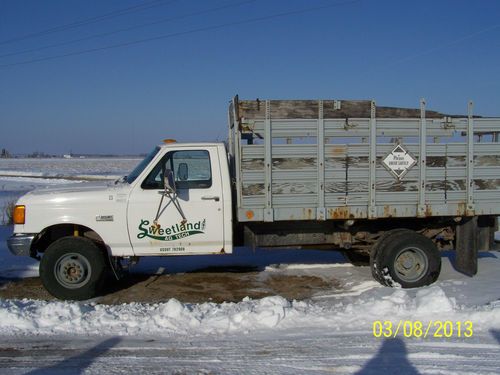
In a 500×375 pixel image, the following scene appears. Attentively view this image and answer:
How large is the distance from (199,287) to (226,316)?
1731 millimetres

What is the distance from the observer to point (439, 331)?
4.89 meters

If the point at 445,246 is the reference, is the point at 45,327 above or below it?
below

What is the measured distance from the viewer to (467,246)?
6.79 meters

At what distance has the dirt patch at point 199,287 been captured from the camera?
642 cm

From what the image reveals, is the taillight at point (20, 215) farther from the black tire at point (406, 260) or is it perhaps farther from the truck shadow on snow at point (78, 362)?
the black tire at point (406, 260)

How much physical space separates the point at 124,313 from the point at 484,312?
4.14m

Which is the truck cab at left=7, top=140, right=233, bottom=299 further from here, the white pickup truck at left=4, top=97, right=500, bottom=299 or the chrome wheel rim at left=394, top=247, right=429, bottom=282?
the chrome wheel rim at left=394, top=247, right=429, bottom=282

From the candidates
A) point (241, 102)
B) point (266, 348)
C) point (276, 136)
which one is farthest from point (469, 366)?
point (241, 102)

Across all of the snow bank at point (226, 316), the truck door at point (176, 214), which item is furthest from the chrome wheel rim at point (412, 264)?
the truck door at point (176, 214)

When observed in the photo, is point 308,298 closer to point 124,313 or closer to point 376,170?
point 376,170

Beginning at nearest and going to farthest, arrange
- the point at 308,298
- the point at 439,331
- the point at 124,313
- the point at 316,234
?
1. the point at 439,331
2. the point at 124,313
3. the point at 308,298
4. the point at 316,234

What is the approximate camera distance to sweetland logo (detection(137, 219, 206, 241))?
20.8 feet
